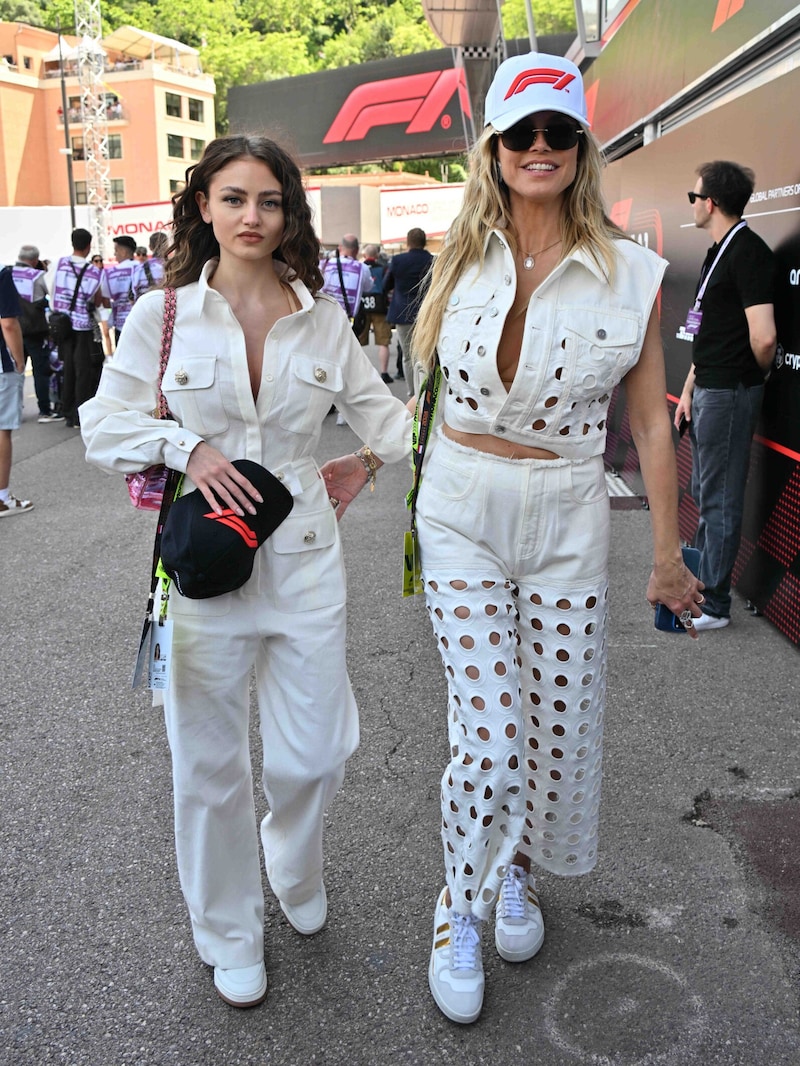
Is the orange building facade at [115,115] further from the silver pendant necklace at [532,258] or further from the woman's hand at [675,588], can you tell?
the woman's hand at [675,588]

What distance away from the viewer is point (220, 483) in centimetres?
233

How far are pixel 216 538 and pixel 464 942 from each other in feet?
3.99

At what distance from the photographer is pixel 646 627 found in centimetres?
529

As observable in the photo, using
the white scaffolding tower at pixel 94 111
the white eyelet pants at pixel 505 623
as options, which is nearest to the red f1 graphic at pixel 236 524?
the white eyelet pants at pixel 505 623

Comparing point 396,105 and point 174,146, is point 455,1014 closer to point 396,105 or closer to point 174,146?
point 396,105

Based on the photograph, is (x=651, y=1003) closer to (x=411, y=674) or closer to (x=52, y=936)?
(x=52, y=936)

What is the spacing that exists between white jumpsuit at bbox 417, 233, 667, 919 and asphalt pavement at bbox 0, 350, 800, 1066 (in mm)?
396

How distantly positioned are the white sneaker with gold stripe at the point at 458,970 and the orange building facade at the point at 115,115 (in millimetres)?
62691

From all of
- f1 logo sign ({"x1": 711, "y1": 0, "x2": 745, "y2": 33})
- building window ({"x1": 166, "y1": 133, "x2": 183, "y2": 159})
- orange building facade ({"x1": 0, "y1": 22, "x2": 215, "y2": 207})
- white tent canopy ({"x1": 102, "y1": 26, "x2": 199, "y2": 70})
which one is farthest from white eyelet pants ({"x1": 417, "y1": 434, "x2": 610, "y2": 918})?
white tent canopy ({"x1": 102, "y1": 26, "x2": 199, "y2": 70})

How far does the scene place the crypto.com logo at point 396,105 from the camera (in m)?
41.4

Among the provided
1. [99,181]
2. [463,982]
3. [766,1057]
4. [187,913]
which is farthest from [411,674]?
[99,181]

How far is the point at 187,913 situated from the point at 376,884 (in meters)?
0.57

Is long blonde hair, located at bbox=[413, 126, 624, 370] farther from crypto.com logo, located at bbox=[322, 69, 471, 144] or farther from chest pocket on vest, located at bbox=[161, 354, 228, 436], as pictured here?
crypto.com logo, located at bbox=[322, 69, 471, 144]

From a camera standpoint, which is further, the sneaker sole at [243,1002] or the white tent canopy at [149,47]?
the white tent canopy at [149,47]
